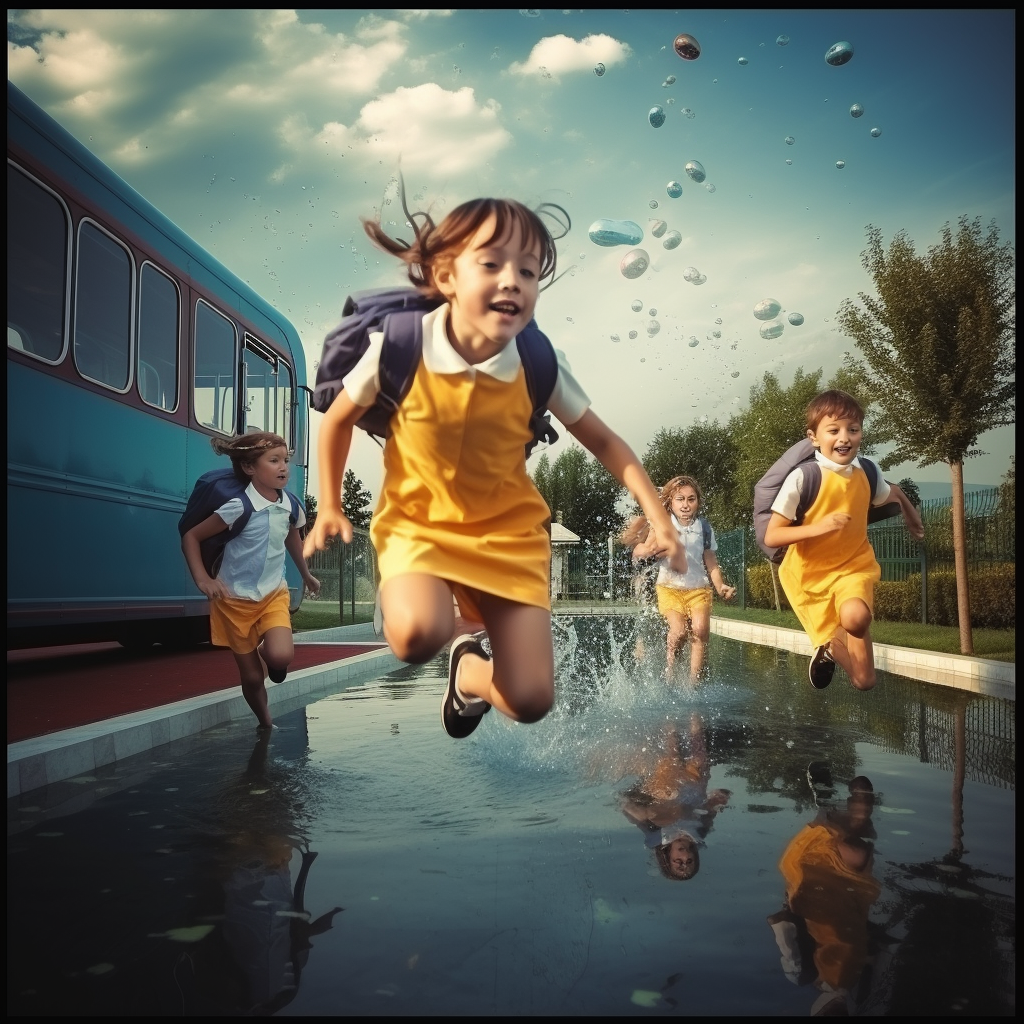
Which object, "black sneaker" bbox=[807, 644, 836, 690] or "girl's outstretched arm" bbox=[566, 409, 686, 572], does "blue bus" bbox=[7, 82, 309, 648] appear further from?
"black sneaker" bbox=[807, 644, 836, 690]

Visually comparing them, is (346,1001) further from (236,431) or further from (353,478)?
(353,478)

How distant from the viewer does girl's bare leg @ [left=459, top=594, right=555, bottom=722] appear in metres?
3.53

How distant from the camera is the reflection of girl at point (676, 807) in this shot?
12.2 feet

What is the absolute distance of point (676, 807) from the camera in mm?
4531

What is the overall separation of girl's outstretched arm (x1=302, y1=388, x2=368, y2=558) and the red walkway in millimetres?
2938

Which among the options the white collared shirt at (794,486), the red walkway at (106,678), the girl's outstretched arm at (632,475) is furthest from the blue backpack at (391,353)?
the red walkway at (106,678)

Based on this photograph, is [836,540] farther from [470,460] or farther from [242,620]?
[242,620]

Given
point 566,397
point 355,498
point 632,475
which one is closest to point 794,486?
point 632,475

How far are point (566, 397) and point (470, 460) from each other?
16.3 inches

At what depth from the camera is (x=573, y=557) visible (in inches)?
1357

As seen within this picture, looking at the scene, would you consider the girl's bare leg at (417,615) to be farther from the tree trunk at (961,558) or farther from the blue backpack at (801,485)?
the tree trunk at (961,558)

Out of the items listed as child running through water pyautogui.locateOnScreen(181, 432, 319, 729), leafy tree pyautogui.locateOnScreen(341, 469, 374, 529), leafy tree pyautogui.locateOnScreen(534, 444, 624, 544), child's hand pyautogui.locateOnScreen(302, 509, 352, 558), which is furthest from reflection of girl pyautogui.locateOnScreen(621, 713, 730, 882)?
leafy tree pyautogui.locateOnScreen(534, 444, 624, 544)

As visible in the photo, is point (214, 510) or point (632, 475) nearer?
point (632, 475)

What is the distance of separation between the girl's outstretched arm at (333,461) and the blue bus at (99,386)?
423 centimetres
